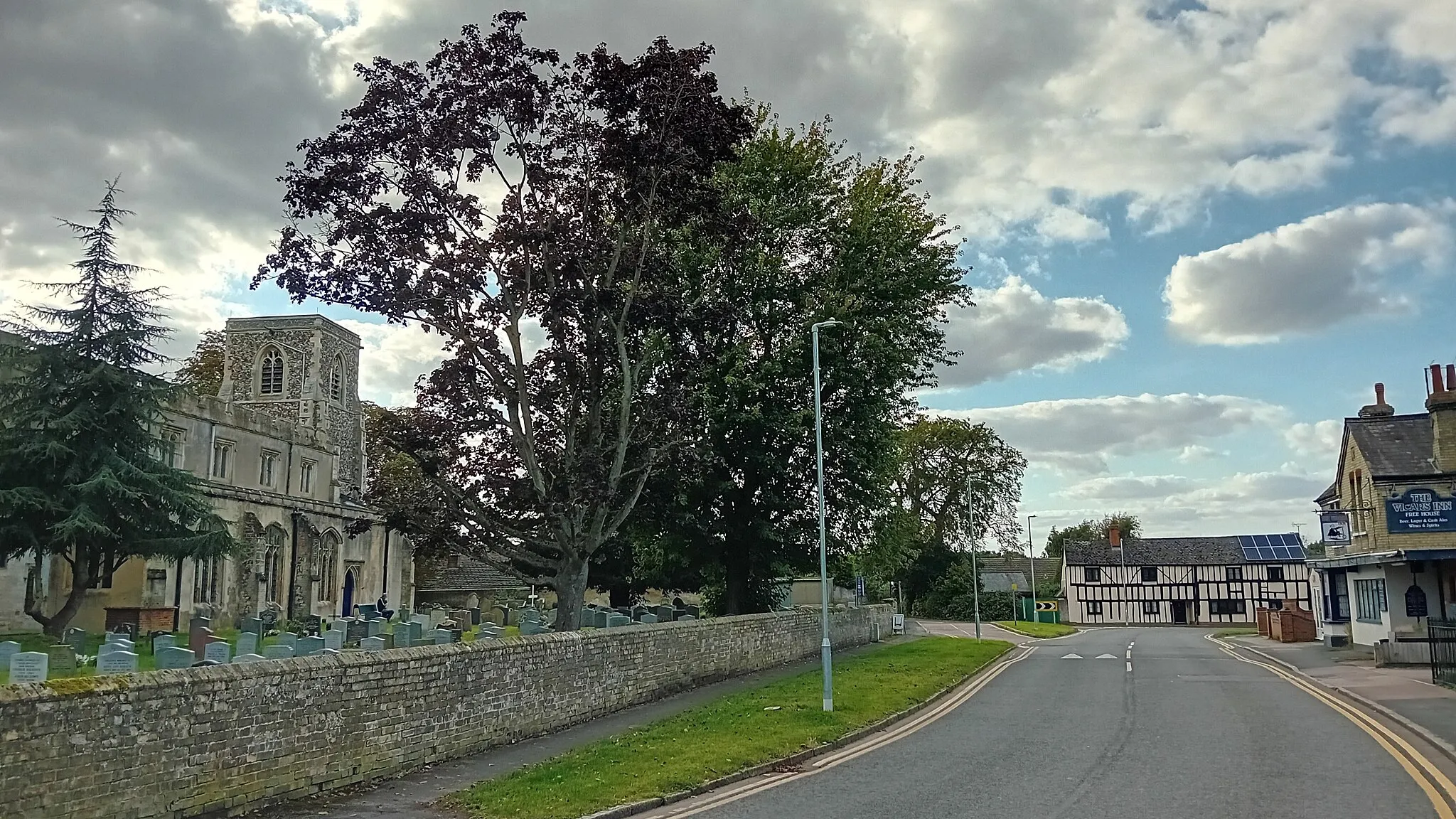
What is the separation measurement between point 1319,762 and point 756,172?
20742mm


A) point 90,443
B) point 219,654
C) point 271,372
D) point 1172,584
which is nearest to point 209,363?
point 271,372

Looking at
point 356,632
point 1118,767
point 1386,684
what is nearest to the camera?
point 1118,767

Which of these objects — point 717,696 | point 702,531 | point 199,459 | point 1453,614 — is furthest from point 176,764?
point 199,459

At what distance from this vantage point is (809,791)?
12.3m

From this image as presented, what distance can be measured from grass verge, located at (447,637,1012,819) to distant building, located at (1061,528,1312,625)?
67.0 metres

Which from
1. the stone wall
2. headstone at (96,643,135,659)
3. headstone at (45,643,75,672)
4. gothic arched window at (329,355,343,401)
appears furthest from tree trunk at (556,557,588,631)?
gothic arched window at (329,355,343,401)

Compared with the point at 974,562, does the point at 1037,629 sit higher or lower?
lower

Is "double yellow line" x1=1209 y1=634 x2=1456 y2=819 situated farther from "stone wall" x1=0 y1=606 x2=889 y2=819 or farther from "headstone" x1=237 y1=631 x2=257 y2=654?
"headstone" x1=237 y1=631 x2=257 y2=654

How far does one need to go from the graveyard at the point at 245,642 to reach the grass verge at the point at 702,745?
9.76 feet

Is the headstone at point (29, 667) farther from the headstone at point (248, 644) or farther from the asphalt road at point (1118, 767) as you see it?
the asphalt road at point (1118, 767)

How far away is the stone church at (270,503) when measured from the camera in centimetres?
3762

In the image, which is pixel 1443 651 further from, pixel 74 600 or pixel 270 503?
pixel 270 503

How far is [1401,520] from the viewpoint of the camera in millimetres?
29594

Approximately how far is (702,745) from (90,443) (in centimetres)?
2322
